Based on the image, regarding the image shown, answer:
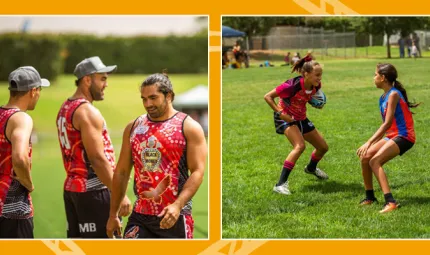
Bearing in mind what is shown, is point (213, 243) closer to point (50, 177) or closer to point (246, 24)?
point (246, 24)

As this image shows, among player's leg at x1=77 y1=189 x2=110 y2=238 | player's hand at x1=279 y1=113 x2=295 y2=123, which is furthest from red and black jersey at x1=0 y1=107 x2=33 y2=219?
player's hand at x1=279 y1=113 x2=295 y2=123

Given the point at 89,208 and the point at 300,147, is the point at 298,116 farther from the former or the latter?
the point at 89,208

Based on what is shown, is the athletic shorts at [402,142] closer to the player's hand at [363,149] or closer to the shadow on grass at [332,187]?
the player's hand at [363,149]

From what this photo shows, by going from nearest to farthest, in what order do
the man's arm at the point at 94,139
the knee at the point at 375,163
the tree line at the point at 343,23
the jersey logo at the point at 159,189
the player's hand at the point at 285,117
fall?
A: the jersey logo at the point at 159,189
the man's arm at the point at 94,139
the knee at the point at 375,163
the tree line at the point at 343,23
the player's hand at the point at 285,117

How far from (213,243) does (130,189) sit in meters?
3.45

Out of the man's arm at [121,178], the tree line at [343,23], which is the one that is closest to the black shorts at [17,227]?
the man's arm at [121,178]

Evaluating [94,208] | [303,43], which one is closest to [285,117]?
[303,43]

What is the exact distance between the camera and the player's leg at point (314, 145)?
271 inches

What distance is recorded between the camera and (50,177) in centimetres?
1058

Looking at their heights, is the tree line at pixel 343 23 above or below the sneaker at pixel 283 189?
above

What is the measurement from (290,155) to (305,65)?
0.87m

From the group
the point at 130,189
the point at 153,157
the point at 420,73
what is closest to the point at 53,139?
the point at 130,189

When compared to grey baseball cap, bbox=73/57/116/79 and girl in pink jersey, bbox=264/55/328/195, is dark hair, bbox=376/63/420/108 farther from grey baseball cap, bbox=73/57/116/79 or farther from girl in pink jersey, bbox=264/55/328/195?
grey baseball cap, bbox=73/57/116/79

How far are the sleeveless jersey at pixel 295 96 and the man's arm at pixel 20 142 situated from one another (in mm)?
2599
